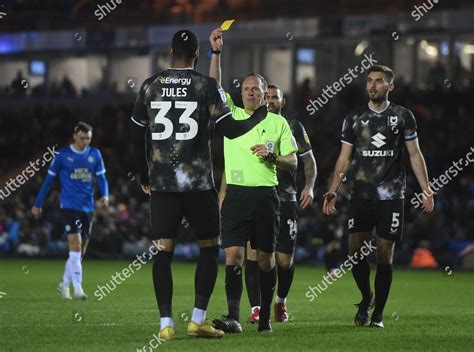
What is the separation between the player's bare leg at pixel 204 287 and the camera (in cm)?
945

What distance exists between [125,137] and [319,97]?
22.1 feet

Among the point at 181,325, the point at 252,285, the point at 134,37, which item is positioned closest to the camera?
the point at 181,325

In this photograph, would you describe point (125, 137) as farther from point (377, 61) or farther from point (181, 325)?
point (181, 325)

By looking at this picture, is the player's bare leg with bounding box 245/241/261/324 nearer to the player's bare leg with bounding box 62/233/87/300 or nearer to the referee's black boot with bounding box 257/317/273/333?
the referee's black boot with bounding box 257/317/273/333

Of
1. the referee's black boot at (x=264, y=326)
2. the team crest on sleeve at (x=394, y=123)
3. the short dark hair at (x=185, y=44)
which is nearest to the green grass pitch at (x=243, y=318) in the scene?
the referee's black boot at (x=264, y=326)

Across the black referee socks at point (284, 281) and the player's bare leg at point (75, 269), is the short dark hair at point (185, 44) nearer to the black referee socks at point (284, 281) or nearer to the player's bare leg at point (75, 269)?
the black referee socks at point (284, 281)

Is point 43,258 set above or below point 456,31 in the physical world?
below

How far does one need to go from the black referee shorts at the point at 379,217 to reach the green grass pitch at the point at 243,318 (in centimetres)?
98

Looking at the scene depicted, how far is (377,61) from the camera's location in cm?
3800

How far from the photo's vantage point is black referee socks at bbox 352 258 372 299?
454 inches

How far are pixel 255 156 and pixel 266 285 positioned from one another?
1.25m

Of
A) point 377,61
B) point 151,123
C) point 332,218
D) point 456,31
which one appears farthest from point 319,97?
point 151,123

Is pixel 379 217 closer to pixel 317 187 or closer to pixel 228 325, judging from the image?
pixel 228 325

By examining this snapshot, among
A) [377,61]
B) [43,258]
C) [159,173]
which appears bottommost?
[43,258]
